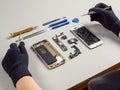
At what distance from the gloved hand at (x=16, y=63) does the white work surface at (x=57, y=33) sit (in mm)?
35

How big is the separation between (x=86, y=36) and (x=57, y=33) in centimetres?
12

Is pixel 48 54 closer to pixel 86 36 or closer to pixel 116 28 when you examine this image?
pixel 86 36

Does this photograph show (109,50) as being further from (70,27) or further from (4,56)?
(4,56)

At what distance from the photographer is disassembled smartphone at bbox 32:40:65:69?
0.83 meters

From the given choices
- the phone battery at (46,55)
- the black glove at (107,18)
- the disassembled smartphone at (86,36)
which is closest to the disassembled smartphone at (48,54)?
the phone battery at (46,55)

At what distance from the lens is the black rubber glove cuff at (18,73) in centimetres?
76

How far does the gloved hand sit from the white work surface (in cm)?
3

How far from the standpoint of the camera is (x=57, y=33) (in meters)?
0.95

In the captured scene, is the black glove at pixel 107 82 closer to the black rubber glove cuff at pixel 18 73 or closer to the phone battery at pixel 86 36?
the phone battery at pixel 86 36

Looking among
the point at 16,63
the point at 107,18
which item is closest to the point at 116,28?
→ the point at 107,18

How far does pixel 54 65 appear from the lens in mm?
830

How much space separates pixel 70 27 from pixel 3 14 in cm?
30

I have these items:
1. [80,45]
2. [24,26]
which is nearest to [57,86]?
[80,45]

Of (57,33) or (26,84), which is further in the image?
(57,33)
